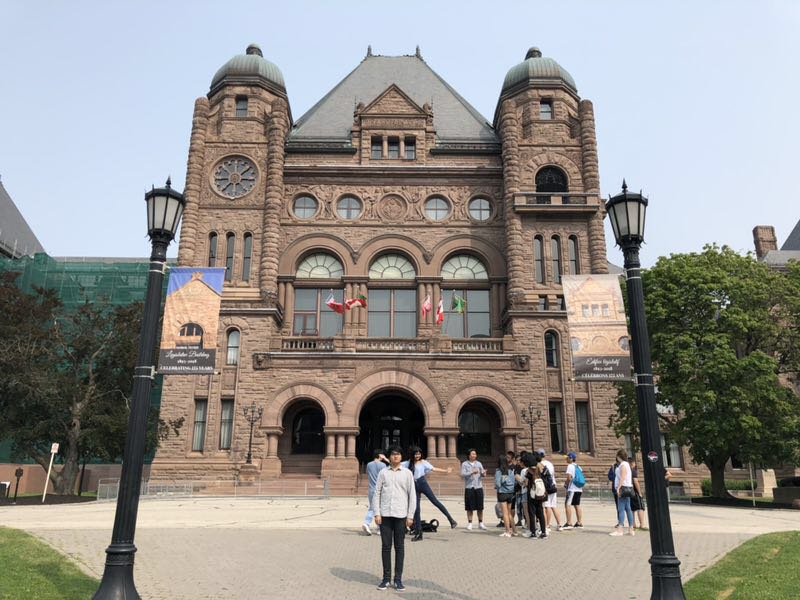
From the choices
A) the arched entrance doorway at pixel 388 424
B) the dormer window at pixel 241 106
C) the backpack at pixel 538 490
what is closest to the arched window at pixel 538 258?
the arched entrance doorway at pixel 388 424

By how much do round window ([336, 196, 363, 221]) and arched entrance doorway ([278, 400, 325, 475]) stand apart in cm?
1195

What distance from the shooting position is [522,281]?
118ft

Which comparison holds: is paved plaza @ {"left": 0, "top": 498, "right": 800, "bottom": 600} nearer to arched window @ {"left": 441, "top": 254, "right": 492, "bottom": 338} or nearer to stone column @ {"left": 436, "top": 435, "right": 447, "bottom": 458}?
stone column @ {"left": 436, "top": 435, "right": 447, "bottom": 458}

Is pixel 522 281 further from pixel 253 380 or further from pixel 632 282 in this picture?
pixel 632 282

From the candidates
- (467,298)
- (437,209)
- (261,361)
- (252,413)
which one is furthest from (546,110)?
(252,413)

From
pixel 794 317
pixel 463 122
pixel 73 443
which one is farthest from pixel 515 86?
pixel 73 443

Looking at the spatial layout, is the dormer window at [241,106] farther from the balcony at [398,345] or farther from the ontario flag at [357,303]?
the balcony at [398,345]

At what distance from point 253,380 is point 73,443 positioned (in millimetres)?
8761

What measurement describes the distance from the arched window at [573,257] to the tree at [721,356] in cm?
629

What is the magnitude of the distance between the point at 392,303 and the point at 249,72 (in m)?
17.2

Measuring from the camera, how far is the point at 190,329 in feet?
32.9

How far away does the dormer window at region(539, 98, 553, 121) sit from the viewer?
132 ft

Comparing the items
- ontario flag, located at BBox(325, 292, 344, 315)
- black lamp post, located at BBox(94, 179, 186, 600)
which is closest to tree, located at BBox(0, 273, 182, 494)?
ontario flag, located at BBox(325, 292, 344, 315)

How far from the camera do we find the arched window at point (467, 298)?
3816 centimetres
